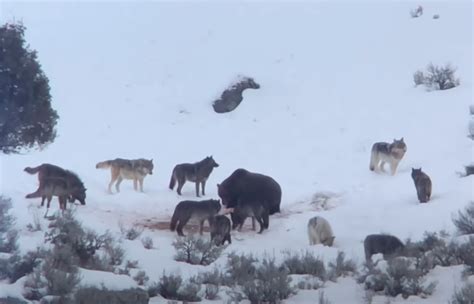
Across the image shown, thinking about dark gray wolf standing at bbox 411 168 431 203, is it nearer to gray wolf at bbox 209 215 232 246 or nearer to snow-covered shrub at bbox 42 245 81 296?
gray wolf at bbox 209 215 232 246

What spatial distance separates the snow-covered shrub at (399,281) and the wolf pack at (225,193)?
2238 mm

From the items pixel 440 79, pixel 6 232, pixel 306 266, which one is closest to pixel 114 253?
pixel 6 232

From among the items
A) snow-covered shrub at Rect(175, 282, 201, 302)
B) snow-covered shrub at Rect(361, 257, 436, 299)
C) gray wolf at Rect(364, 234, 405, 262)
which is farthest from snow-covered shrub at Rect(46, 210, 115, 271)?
gray wolf at Rect(364, 234, 405, 262)

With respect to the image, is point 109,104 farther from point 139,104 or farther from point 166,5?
point 166,5

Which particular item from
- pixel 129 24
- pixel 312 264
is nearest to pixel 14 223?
pixel 312 264

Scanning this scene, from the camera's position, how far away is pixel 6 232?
46.3ft

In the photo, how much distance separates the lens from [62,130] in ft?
104

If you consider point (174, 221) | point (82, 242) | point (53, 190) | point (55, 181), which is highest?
point (55, 181)

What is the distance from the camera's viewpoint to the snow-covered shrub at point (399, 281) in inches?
460

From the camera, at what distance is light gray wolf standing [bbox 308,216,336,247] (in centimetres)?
1744

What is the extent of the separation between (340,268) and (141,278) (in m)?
2.89

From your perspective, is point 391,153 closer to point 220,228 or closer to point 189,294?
point 220,228

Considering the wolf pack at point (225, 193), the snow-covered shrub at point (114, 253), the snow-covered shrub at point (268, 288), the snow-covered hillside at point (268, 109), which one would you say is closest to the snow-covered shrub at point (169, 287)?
the snow-covered shrub at point (268, 288)

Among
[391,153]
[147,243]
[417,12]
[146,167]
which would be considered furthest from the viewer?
[417,12]
